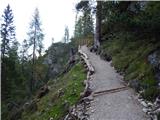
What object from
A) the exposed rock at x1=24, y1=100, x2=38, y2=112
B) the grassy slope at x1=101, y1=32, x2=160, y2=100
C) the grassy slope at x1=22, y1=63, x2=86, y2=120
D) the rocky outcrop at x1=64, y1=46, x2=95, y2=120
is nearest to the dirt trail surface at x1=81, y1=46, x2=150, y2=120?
the rocky outcrop at x1=64, y1=46, x2=95, y2=120

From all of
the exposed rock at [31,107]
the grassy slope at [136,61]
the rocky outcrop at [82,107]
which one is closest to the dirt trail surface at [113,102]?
the rocky outcrop at [82,107]

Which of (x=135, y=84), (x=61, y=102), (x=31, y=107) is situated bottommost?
(x=31, y=107)

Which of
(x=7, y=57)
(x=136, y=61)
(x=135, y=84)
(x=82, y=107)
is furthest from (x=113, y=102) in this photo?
(x=7, y=57)

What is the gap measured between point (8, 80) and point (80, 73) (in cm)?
1244

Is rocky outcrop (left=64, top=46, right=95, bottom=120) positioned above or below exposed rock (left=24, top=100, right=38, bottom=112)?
above

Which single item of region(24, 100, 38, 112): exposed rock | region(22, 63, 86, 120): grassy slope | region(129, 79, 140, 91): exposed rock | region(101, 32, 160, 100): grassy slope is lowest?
region(24, 100, 38, 112): exposed rock

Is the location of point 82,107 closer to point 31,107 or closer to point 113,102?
point 113,102

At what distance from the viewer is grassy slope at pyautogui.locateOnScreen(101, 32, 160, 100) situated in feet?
54.0

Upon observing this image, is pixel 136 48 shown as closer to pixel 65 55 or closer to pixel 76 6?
pixel 76 6

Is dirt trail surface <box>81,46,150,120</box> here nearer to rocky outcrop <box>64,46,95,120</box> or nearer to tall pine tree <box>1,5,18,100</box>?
rocky outcrop <box>64,46,95,120</box>

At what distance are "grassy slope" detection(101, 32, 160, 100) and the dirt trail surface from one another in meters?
0.71

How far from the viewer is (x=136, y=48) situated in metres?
22.1

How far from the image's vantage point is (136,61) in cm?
1991

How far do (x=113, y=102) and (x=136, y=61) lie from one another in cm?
461
